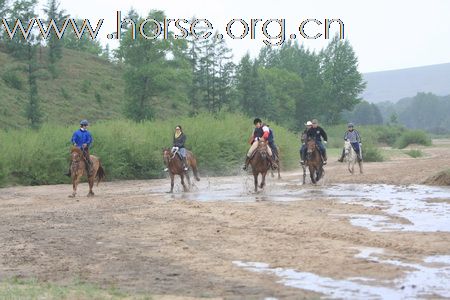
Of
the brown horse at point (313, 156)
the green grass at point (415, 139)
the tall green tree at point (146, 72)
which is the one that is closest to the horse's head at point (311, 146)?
the brown horse at point (313, 156)

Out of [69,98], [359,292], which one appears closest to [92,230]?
[359,292]

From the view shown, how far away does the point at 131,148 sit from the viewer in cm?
3725

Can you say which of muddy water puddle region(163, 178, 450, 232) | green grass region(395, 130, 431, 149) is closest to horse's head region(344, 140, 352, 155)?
muddy water puddle region(163, 178, 450, 232)

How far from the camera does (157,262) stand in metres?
11.9

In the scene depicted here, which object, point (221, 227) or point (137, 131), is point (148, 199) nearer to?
point (221, 227)

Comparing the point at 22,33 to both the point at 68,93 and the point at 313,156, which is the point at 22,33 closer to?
the point at 68,93

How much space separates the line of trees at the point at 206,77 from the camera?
2719 inches

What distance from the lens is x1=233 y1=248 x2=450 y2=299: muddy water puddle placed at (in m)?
9.04

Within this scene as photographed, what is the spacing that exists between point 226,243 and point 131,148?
79.2 feet

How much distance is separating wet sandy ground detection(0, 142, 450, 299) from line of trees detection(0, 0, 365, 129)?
41.0m

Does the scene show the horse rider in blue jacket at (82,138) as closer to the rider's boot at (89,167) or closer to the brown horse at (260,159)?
the rider's boot at (89,167)

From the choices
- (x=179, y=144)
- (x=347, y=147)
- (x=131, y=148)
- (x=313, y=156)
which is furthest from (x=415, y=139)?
(x=179, y=144)

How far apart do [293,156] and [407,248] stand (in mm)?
33140

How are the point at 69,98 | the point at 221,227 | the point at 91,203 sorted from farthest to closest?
1. the point at 69,98
2. the point at 91,203
3. the point at 221,227
